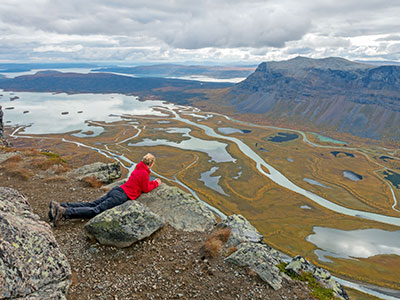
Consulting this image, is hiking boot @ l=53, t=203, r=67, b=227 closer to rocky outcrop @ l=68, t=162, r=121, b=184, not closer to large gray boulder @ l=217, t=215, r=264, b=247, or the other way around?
rocky outcrop @ l=68, t=162, r=121, b=184

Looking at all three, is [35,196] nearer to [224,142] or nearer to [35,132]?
[224,142]

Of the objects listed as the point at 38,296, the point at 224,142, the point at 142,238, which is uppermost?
the point at 38,296

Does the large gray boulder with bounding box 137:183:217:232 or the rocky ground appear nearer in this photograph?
the rocky ground

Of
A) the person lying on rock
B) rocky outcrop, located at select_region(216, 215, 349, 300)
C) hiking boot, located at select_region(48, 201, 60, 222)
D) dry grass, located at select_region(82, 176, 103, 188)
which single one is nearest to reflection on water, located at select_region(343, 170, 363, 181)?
rocky outcrop, located at select_region(216, 215, 349, 300)

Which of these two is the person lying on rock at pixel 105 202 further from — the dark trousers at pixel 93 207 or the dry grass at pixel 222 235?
the dry grass at pixel 222 235

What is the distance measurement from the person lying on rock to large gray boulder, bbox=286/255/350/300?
9213 millimetres

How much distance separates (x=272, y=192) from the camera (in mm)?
89750

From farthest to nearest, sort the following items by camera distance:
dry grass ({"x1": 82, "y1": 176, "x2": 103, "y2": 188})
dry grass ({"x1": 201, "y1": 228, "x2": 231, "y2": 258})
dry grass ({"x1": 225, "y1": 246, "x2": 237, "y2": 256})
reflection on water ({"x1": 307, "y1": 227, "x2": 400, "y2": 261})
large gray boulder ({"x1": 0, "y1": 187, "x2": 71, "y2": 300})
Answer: reflection on water ({"x1": 307, "y1": 227, "x2": 400, "y2": 261}) < dry grass ({"x1": 82, "y1": 176, "x2": 103, "y2": 188}) < dry grass ({"x1": 225, "y1": 246, "x2": 237, "y2": 256}) < dry grass ({"x1": 201, "y1": 228, "x2": 231, "y2": 258}) < large gray boulder ({"x1": 0, "y1": 187, "x2": 71, "y2": 300})

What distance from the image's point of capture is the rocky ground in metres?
10.2

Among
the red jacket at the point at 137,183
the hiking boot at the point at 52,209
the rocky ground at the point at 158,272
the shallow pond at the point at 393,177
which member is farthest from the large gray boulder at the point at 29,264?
the shallow pond at the point at 393,177

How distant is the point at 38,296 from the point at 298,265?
10903mm

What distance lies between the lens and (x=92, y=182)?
67.4 ft

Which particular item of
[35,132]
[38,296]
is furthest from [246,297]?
[35,132]

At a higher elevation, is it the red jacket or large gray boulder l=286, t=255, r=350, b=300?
the red jacket
